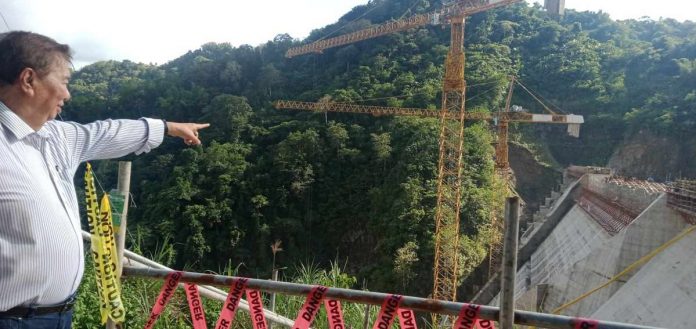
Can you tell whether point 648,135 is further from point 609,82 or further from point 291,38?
point 291,38

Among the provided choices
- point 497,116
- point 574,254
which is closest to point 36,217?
point 574,254

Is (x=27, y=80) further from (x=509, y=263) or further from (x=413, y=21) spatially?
(x=413, y=21)

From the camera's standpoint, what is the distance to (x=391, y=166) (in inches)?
1077

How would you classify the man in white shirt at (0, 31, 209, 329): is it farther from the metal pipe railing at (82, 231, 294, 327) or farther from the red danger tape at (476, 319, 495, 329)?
the red danger tape at (476, 319, 495, 329)

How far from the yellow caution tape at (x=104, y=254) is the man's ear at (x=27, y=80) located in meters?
0.72

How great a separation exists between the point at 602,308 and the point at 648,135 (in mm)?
25809

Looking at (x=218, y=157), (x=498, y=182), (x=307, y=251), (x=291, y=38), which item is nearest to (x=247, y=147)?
(x=218, y=157)

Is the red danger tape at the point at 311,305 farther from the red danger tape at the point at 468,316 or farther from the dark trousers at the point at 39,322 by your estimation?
the dark trousers at the point at 39,322

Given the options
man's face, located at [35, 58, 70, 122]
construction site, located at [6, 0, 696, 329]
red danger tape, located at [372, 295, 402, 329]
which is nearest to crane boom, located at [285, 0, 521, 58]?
construction site, located at [6, 0, 696, 329]

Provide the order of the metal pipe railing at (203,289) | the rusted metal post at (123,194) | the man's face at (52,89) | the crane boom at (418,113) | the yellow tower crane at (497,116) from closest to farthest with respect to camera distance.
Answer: the man's face at (52,89), the rusted metal post at (123,194), the metal pipe railing at (203,289), the yellow tower crane at (497,116), the crane boom at (418,113)

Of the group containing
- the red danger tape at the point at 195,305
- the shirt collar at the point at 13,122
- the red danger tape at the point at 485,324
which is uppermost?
the shirt collar at the point at 13,122

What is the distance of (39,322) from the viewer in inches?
59.9

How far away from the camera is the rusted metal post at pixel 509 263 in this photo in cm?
182

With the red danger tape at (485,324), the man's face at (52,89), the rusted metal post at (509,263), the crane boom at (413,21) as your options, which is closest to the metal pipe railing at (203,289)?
the man's face at (52,89)
